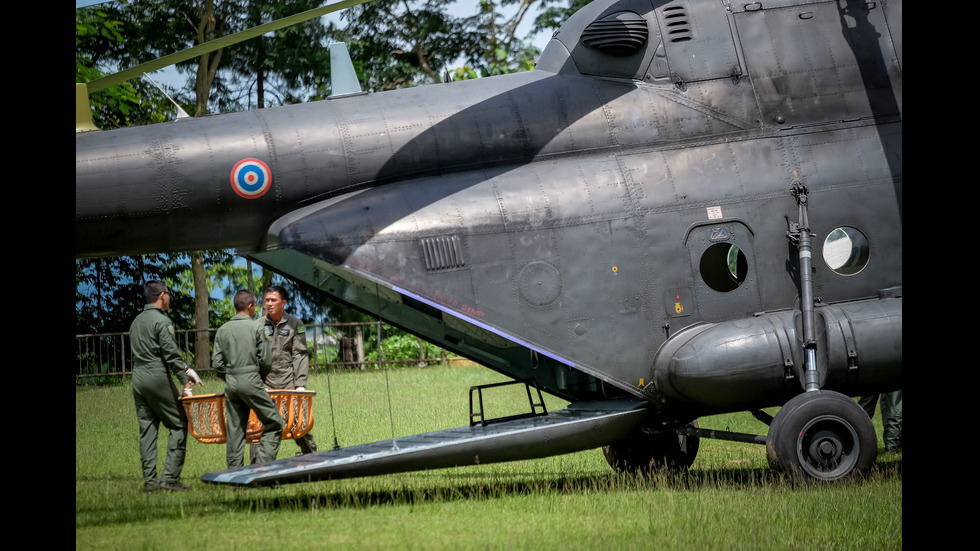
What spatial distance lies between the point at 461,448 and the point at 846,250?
12.8 feet

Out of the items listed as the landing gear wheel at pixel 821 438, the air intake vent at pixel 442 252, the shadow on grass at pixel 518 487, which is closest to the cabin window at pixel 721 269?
the landing gear wheel at pixel 821 438

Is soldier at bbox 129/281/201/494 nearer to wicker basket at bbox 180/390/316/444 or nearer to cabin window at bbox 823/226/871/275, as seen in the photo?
wicker basket at bbox 180/390/316/444

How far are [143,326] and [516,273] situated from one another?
3.55m

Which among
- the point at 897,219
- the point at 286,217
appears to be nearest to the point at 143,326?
the point at 286,217

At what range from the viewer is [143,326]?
Answer: 896cm

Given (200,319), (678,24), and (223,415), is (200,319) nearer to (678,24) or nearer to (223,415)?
(223,415)

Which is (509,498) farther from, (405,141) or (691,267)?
(405,141)

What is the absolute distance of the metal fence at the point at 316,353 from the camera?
75.5 ft

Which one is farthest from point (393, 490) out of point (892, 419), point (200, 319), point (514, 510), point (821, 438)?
point (200, 319)

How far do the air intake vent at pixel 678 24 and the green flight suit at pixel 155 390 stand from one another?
546 cm

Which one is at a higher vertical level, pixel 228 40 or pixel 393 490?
pixel 228 40

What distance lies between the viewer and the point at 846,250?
8.66m

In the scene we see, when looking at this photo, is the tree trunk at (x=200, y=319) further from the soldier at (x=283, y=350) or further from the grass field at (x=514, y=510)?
the soldier at (x=283, y=350)
